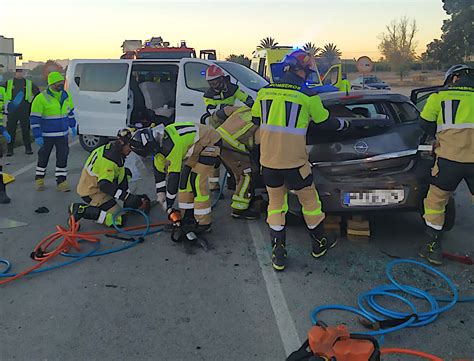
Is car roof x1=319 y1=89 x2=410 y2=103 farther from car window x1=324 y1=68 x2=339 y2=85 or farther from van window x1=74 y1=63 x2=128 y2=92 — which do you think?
car window x1=324 y1=68 x2=339 y2=85

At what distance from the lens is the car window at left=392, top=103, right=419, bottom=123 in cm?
495

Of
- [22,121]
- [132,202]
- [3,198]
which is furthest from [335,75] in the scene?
[3,198]

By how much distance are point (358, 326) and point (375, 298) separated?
465mm

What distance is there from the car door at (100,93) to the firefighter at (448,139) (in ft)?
23.0

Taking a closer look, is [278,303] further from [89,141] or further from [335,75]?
[335,75]

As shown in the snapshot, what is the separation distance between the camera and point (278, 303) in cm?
378

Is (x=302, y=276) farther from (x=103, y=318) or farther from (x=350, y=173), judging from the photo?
(x=103, y=318)

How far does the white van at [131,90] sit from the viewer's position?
935cm

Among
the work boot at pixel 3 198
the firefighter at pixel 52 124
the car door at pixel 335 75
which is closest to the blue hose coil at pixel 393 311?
the work boot at pixel 3 198

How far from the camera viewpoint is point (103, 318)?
11.8ft

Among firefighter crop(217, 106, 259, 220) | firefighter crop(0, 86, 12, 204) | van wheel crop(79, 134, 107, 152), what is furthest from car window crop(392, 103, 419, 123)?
van wheel crop(79, 134, 107, 152)

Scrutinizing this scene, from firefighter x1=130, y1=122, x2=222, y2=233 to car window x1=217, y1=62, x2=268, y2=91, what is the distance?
4.10 meters

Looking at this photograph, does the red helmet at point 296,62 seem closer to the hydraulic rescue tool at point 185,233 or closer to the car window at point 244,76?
the hydraulic rescue tool at point 185,233

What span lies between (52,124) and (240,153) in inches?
129
